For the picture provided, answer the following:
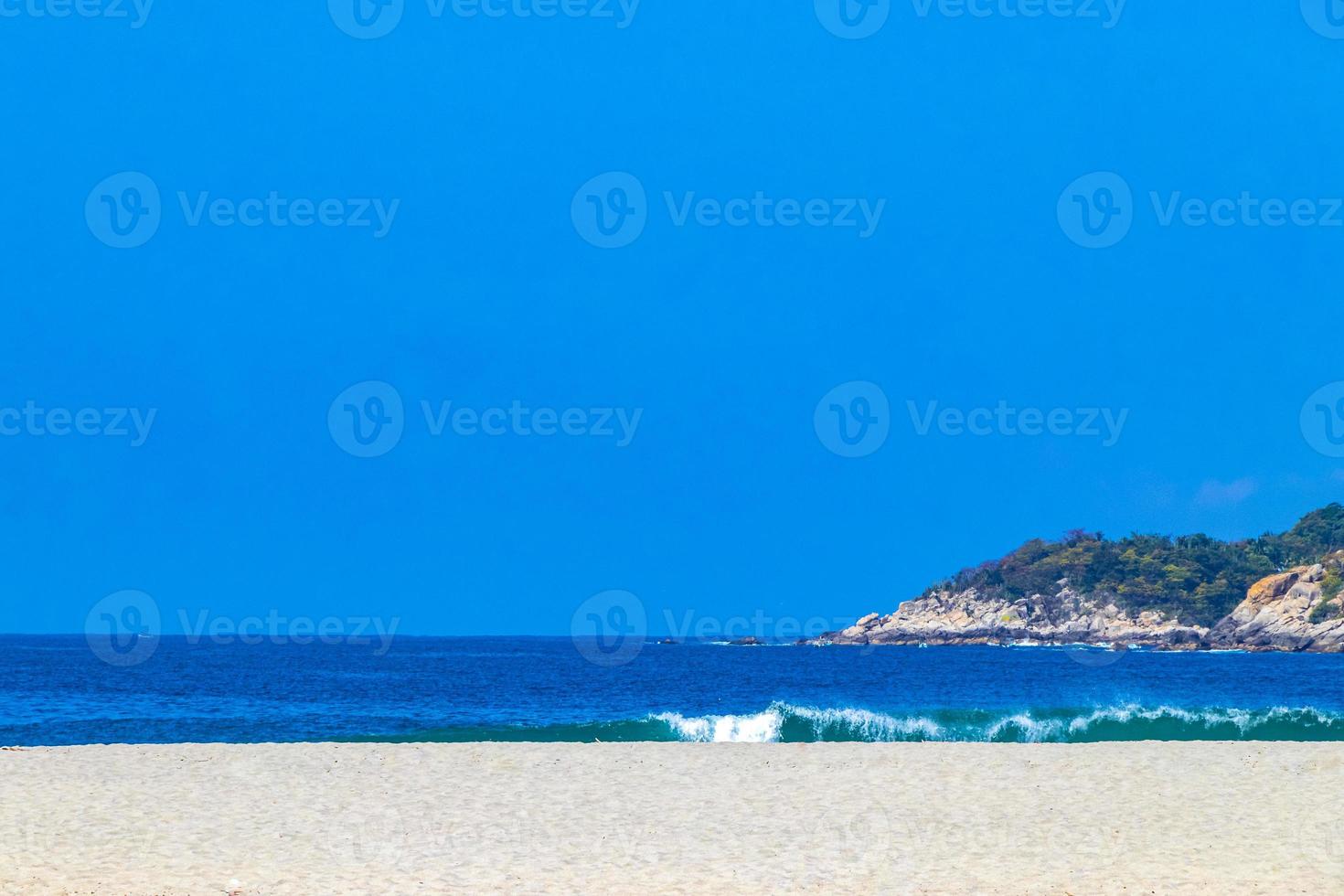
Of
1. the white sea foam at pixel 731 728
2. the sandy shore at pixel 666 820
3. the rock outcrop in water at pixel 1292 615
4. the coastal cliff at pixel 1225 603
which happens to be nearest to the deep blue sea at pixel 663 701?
the white sea foam at pixel 731 728

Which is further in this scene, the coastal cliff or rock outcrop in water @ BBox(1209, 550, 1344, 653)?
the coastal cliff

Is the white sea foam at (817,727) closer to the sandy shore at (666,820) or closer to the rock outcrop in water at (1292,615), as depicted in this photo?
the sandy shore at (666,820)

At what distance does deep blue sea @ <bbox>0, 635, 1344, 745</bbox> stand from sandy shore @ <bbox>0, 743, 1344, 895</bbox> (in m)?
9.16

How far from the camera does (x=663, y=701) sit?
56.1 meters

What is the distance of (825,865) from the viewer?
14109mm

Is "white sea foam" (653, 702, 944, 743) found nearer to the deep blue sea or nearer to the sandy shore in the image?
the deep blue sea

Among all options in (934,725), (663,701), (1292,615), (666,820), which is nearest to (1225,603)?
(1292,615)

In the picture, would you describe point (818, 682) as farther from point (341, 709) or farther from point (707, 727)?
point (707, 727)

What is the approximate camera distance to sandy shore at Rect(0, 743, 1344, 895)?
528 inches

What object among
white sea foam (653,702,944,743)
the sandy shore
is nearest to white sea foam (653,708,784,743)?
white sea foam (653,702,944,743)

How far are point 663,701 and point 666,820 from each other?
3947cm

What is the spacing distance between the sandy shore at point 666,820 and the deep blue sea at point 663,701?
916cm

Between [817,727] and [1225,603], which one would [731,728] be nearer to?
[817,727]

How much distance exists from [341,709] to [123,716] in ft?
27.4
